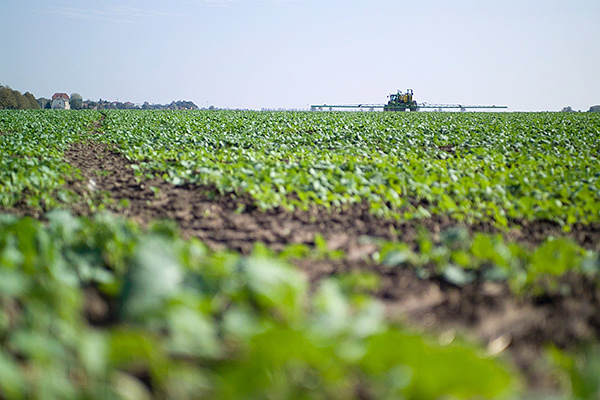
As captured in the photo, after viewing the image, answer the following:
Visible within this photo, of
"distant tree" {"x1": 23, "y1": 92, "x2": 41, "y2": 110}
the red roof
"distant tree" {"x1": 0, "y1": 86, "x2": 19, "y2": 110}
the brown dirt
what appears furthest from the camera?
→ the red roof

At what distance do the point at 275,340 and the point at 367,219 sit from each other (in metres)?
3.55

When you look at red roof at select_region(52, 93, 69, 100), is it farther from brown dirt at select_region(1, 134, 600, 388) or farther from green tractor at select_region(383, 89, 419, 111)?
brown dirt at select_region(1, 134, 600, 388)

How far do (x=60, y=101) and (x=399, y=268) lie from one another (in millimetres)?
107377

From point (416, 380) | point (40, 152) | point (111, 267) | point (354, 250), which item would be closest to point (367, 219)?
point (354, 250)

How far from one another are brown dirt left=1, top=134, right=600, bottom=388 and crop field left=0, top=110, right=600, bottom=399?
14mm

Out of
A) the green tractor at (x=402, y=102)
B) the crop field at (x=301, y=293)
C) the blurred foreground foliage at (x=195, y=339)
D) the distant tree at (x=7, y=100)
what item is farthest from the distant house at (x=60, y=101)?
the blurred foreground foliage at (x=195, y=339)

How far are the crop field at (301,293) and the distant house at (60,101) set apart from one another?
315ft

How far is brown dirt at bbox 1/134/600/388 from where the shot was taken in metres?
2.19

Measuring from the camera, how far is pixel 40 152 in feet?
30.6

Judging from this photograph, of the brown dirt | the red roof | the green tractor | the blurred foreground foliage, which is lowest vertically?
the brown dirt

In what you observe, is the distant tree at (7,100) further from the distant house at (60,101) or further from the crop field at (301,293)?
the crop field at (301,293)

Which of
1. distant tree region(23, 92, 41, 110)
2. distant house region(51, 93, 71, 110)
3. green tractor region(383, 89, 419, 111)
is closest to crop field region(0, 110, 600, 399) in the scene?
green tractor region(383, 89, 419, 111)

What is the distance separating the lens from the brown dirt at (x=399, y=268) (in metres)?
2.19

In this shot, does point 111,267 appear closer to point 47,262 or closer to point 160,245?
point 47,262
